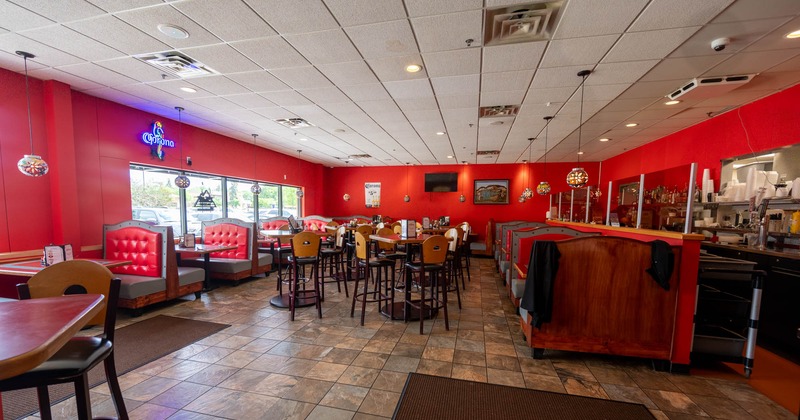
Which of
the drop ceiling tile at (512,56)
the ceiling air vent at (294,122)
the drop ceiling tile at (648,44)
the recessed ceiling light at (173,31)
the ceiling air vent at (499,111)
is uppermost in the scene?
the drop ceiling tile at (648,44)

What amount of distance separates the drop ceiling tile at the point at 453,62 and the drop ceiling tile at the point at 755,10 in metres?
1.99

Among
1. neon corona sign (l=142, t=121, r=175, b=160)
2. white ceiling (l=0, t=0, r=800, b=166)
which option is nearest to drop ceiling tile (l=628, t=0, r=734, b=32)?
white ceiling (l=0, t=0, r=800, b=166)

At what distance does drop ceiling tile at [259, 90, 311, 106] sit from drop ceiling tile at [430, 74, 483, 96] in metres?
2.05

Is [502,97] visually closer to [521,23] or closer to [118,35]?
[521,23]

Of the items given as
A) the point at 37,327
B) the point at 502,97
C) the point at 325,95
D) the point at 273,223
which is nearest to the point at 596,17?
the point at 502,97

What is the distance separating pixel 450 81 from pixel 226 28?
251 centimetres

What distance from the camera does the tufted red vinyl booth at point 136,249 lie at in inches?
162

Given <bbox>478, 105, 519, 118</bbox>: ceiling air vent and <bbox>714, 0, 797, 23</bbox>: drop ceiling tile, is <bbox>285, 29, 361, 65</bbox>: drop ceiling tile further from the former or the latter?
<bbox>714, 0, 797, 23</bbox>: drop ceiling tile

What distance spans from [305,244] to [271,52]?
2.29m

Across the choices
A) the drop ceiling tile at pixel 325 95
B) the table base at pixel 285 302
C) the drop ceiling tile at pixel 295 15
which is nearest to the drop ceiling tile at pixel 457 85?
the drop ceiling tile at pixel 325 95

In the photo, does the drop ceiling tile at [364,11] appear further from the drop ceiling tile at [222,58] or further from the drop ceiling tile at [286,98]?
the drop ceiling tile at [286,98]

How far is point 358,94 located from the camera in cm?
409

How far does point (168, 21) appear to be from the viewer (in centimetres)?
251

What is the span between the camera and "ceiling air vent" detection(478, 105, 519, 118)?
4.58 m
